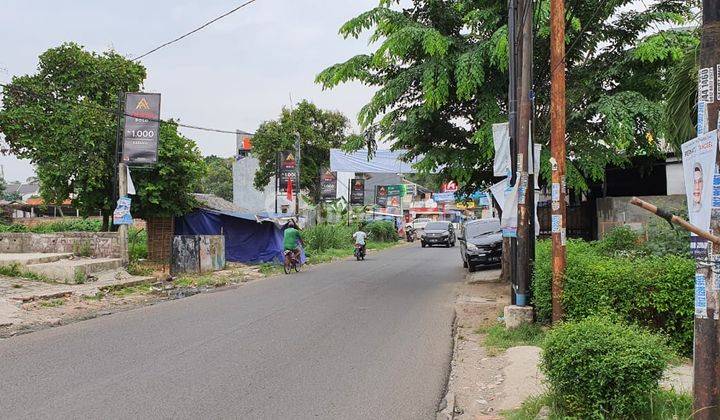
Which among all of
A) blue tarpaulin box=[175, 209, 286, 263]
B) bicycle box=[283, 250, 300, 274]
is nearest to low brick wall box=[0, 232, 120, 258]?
bicycle box=[283, 250, 300, 274]

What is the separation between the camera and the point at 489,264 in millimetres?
22250

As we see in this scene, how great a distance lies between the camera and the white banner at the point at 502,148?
449 inches

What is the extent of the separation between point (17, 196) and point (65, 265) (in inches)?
3049

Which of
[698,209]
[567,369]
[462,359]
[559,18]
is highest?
[559,18]

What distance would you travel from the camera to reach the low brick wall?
1833cm

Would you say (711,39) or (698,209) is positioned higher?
(711,39)

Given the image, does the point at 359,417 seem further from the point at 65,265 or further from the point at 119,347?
the point at 65,265

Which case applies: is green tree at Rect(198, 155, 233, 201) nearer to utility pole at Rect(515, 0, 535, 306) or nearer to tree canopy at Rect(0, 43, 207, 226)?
tree canopy at Rect(0, 43, 207, 226)

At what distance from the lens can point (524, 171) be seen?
9.73 m

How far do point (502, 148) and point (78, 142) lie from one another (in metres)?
16.8

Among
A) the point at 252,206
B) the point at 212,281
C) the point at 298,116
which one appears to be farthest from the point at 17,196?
the point at 212,281

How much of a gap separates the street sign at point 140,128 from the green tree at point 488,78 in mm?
5365

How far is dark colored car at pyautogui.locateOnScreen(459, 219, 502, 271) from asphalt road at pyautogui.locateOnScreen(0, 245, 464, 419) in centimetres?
802

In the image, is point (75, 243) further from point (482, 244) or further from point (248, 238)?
point (482, 244)
